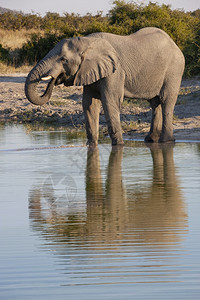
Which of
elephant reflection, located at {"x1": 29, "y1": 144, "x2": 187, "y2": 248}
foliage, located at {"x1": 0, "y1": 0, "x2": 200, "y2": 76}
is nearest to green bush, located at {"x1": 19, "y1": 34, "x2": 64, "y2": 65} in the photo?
foliage, located at {"x1": 0, "y1": 0, "x2": 200, "y2": 76}

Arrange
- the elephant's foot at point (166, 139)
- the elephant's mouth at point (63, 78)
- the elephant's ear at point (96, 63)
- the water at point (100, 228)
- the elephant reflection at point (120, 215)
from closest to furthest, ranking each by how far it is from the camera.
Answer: the water at point (100, 228) → the elephant reflection at point (120, 215) → the elephant's mouth at point (63, 78) → the elephant's ear at point (96, 63) → the elephant's foot at point (166, 139)

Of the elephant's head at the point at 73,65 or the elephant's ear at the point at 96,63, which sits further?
the elephant's ear at the point at 96,63

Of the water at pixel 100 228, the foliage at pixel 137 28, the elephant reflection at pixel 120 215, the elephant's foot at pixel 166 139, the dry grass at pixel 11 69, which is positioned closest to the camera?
the water at pixel 100 228

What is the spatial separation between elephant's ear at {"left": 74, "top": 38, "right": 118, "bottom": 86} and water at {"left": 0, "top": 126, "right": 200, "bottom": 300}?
151cm

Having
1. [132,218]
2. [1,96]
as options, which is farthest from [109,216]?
[1,96]

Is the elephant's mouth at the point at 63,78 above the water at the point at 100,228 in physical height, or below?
above

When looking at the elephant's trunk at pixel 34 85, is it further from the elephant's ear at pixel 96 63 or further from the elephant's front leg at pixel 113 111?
the elephant's front leg at pixel 113 111

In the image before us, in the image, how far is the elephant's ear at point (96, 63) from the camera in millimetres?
11141

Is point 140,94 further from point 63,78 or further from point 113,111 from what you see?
point 63,78

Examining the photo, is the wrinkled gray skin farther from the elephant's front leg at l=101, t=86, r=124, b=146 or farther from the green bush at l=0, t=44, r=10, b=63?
the green bush at l=0, t=44, r=10, b=63

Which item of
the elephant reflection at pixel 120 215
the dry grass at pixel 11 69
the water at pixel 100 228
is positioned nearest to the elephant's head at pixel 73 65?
the water at pixel 100 228

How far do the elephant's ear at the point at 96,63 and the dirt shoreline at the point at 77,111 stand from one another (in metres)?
2.40

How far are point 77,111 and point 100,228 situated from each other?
1157cm

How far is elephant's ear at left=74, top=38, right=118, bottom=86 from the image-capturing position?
36.6 feet
